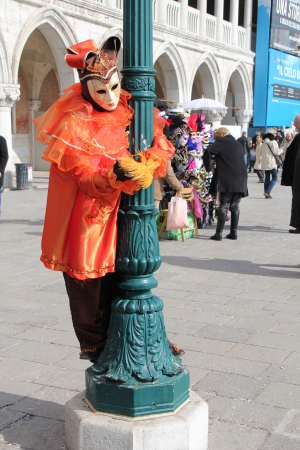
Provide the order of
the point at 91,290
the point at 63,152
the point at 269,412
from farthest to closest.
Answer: the point at 269,412 → the point at 91,290 → the point at 63,152

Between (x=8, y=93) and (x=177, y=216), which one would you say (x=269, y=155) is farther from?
(x=8, y=93)

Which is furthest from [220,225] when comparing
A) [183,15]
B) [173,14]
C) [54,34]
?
[183,15]

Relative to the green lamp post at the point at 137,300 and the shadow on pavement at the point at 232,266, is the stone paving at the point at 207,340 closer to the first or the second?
the shadow on pavement at the point at 232,266

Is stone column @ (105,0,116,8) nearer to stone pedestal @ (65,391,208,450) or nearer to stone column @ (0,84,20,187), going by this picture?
stone column @ (0,84,20,187)

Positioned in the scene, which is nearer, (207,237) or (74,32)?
(207,237)

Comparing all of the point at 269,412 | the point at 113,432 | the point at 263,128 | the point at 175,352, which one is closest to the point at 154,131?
the point at 175,352

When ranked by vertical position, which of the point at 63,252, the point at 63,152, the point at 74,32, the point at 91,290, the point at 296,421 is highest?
the point at 74,32

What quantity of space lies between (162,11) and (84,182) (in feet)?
65.2

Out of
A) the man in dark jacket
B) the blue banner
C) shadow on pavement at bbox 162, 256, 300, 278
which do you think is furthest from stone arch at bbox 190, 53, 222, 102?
shadow on pavement at bbox 162, 256, 300, 278

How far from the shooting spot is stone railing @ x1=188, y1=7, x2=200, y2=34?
→ 23078mm

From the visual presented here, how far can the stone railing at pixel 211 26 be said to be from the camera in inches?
968

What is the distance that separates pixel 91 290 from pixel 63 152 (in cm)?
63

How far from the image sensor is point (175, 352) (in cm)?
290

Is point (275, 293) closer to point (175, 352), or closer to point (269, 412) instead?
point (269, 412)
